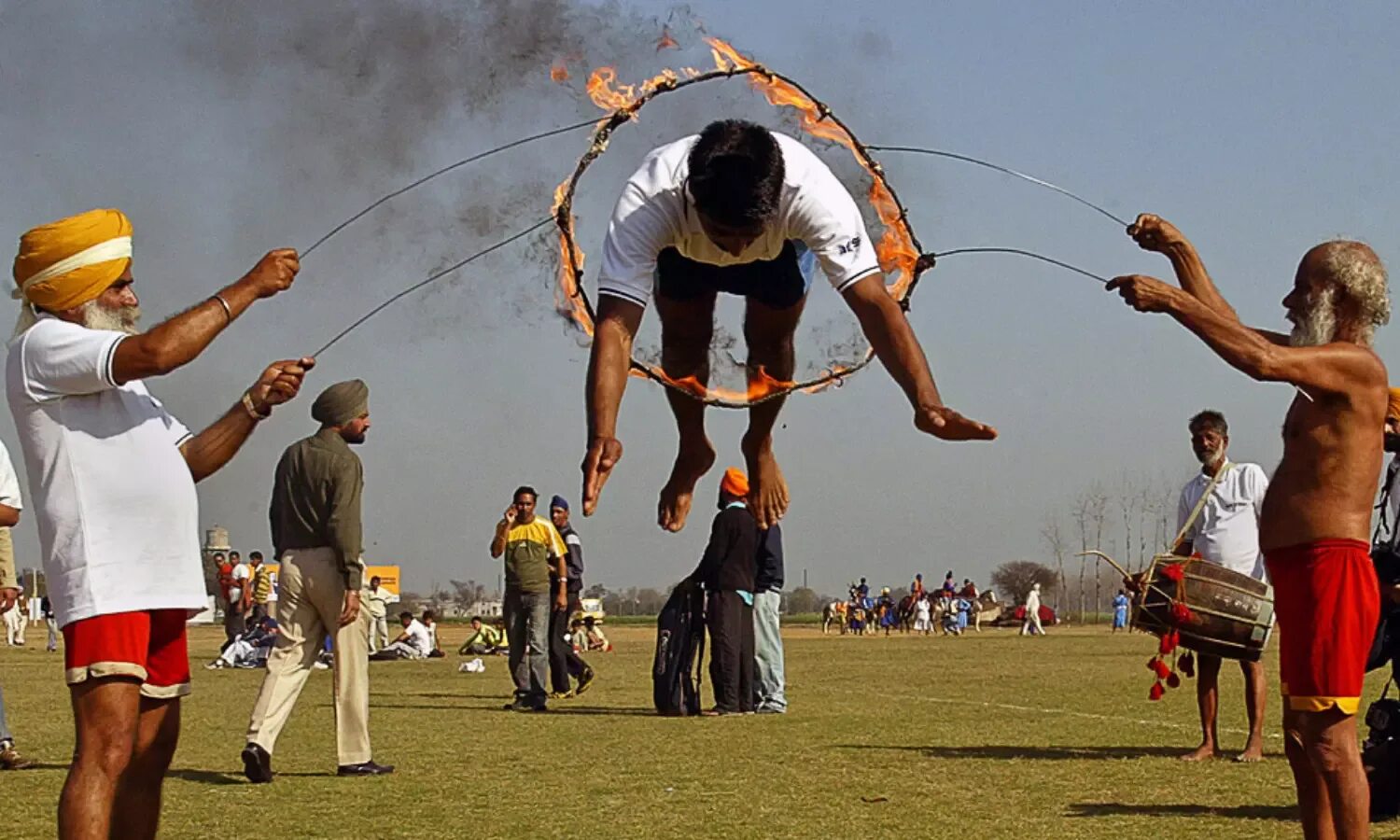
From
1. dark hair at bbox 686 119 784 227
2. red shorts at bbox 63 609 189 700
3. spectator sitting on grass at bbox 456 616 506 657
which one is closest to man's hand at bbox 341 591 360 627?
red shorts at bbox 63 609 189 700

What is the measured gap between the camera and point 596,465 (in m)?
6.61

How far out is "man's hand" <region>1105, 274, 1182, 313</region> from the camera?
261 inches

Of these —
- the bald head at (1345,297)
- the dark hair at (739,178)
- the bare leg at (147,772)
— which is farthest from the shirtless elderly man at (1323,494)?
the bare leg at (147,772)

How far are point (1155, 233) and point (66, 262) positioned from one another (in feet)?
14.9

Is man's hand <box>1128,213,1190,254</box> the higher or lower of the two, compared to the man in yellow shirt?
higher

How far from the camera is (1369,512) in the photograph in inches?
283

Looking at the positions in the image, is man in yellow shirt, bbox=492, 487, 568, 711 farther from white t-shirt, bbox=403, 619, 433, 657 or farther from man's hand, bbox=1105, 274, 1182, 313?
white t-shirt, bbox=403, 619, 433, 657

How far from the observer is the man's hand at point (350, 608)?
→ 36.9 ft

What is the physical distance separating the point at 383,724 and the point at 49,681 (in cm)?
950

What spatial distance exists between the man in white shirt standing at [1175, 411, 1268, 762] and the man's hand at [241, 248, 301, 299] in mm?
7776

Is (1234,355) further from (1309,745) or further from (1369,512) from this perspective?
(1309,745)

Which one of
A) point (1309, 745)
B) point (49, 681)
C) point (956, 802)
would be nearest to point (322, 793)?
point (956, 802)

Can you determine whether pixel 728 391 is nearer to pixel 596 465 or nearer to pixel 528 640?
pixel 596 465

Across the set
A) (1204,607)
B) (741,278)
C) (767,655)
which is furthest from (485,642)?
(741,278)
